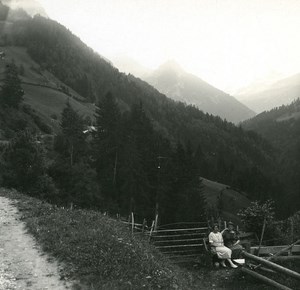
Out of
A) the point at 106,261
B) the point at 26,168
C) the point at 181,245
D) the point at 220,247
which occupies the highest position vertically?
the point at 220,247

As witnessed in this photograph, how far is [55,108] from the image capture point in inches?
5561

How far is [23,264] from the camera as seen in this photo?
52.3 feet

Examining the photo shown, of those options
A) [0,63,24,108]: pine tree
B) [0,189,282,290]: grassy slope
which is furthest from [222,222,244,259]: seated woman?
[0,63,24,108]: pine tree

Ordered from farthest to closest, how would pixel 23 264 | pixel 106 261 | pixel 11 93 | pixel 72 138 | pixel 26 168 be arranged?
1. pixel 11 93
2. pixel 72 138
3. pixel 26 168
4. pixel 23 264
5. pixel 106 261

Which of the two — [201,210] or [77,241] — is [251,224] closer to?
[77,241]

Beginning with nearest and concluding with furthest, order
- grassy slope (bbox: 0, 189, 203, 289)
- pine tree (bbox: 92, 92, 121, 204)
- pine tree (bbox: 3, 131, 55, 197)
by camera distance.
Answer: grassy slope (bbox: 0, 189, 203, 289), pine tree (bbox: 3, 131, 55, 197), pine tree (bbox: 92, 92, 121, 204)

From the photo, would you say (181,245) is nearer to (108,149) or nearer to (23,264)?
(23,264)

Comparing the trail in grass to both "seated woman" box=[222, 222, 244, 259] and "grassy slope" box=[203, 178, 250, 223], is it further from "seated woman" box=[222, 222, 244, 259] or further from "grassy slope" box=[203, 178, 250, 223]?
"grassy slope" box=[203, 178, 250, 223]

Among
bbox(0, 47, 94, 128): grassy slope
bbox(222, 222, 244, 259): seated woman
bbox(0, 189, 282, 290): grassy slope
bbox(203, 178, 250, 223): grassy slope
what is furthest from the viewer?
bbox(0, 47, 94, 128): grassy slope

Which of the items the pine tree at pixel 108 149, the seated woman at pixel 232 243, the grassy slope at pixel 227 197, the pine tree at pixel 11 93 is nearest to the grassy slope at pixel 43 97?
the pine tree at pixel 11 93

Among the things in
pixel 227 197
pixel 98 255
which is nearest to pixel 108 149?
pixel 98 255

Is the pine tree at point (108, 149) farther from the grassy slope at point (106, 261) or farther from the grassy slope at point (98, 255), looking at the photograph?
the grassy slope at point (98, 255)

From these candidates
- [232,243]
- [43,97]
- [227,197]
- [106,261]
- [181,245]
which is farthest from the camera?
[43,97]

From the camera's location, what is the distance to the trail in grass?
1388 centimetres
